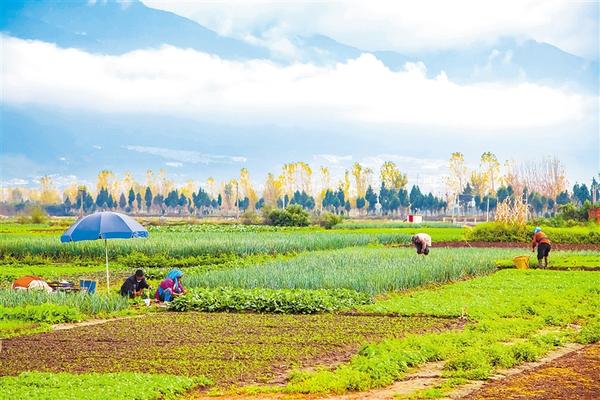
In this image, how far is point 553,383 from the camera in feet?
37.0

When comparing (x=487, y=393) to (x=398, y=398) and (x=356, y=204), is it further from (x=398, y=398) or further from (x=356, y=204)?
(x=356, y=204)

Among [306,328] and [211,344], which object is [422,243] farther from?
[211,344]

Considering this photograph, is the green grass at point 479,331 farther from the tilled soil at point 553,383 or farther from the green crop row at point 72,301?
the green crop row at point 72,301

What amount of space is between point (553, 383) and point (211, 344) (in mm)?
5626

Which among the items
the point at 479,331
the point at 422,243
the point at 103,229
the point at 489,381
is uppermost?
the point at 103,229

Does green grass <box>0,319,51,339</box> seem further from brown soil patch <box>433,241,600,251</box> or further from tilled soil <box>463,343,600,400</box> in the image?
brown soil patch <box>433,241,600,251</box>

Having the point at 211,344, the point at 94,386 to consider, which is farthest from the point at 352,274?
the point at 94,386

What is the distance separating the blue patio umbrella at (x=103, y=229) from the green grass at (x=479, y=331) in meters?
6.47

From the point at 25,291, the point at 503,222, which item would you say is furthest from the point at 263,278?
the point at 503,222

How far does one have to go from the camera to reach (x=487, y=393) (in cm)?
1068

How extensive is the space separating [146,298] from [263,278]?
10.6ft

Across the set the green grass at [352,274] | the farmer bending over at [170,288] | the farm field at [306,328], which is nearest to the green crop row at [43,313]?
the farm field at [306,328]

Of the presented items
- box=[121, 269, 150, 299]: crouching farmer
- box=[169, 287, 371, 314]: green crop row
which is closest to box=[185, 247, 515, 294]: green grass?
box=[169, 287, 371, 314]: green crop row

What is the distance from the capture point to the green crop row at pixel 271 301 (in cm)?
1880
